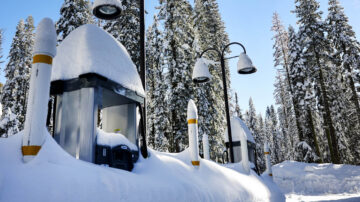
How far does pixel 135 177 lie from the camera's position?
3.67 m

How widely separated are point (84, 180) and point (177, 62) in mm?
16337

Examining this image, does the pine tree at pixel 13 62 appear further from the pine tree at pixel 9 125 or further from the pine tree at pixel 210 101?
the pine tree at pixel 210 101

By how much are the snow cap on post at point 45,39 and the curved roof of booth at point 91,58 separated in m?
0.93

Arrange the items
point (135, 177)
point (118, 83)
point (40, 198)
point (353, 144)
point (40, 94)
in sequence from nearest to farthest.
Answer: point (40, 198)
point (40, 94)
point (135, 177)
point (118, 83)
point (353, 144)

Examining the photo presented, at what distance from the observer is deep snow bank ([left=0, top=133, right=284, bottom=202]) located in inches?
92.0

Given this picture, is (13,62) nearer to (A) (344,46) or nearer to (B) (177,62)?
(B) (177,62)

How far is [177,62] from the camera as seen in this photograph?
18.7m

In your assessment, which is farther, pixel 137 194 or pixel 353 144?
pixel 353 144

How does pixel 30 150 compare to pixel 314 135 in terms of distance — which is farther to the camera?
pixel 314 135

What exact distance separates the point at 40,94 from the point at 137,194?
63.5 inches

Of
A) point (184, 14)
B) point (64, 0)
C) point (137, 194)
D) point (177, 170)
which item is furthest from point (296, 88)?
point (137, 194)

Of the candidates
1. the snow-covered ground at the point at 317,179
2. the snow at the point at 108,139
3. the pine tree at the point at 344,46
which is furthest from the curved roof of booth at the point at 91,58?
the pine tree at the point at 344,46

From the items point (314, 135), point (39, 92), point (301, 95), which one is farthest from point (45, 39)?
point (301, 95)

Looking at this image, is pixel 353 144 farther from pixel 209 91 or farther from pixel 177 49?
pixel 177 49
